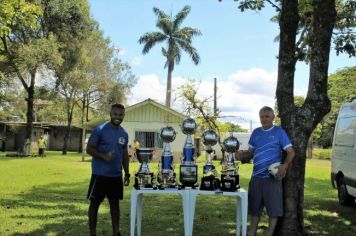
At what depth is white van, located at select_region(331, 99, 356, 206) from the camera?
10727mm

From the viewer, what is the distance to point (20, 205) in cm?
1067

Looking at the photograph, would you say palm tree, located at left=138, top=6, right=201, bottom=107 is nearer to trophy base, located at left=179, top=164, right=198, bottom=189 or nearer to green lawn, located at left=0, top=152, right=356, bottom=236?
green lawn, located at left=0, top=152, right=356, bottom=236

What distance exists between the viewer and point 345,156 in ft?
36.6

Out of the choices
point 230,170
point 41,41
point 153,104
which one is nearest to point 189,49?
point 153,104

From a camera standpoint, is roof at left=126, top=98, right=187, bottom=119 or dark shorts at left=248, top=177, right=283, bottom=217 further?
roof at left=126, top=98, right=187, bottom=119

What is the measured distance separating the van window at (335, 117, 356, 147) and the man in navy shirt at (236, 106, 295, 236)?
15.9ft

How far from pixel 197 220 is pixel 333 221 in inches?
106

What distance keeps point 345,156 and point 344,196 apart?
3.65ft

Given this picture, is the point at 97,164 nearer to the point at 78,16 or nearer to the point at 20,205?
the point at 20,205

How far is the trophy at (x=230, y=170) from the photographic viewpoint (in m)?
6.70

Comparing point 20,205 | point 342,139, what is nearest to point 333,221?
point 342,139

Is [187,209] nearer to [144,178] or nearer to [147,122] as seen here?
[144,178]

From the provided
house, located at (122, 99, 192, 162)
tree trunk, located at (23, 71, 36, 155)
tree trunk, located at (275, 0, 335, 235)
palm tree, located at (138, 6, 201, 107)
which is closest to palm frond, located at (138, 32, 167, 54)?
palm tree, located at (138, 6, 201, 107)

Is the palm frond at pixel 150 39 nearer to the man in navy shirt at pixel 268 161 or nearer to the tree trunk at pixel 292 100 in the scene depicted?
the tree trunk at pixel 292 100
